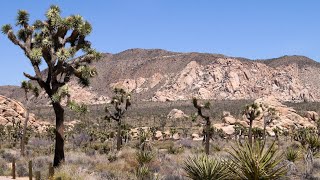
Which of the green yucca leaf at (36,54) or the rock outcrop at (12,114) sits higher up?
the green yucca leaf at (36,54)

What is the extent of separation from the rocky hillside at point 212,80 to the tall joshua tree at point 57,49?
10636cm

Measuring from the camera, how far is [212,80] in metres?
136

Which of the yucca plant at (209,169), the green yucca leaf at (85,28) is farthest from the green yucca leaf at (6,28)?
the yucca plant at (209,169)

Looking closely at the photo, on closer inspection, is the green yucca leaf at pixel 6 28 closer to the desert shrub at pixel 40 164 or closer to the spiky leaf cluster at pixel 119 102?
the desert shrub at pixel 40 164

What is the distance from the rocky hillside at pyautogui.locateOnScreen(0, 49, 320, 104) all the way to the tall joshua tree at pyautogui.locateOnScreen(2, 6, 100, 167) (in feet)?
349

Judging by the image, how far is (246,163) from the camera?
9.66m

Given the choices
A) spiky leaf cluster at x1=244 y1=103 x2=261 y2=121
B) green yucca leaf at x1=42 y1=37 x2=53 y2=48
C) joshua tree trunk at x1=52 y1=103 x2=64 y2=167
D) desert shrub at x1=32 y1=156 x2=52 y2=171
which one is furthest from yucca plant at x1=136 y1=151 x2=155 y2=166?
spiky leaf cluster at x1=244 y1=103 x2=261 y2=121

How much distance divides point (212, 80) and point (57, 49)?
4742 inches

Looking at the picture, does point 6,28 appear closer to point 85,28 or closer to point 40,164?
point 85,28

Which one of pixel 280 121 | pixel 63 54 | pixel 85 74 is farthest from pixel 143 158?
pixel 280 121

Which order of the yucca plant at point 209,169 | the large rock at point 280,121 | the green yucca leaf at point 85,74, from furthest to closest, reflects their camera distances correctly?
the large rock at point 280,121 → the green yucca leaf at point 85,74 → the yucca plant at point 209,169

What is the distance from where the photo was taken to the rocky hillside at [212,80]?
132750 millimetres

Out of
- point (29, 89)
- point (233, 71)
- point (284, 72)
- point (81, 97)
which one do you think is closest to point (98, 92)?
point (81, 97)

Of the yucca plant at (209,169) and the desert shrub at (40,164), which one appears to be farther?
the desert shrub at (40,164)
